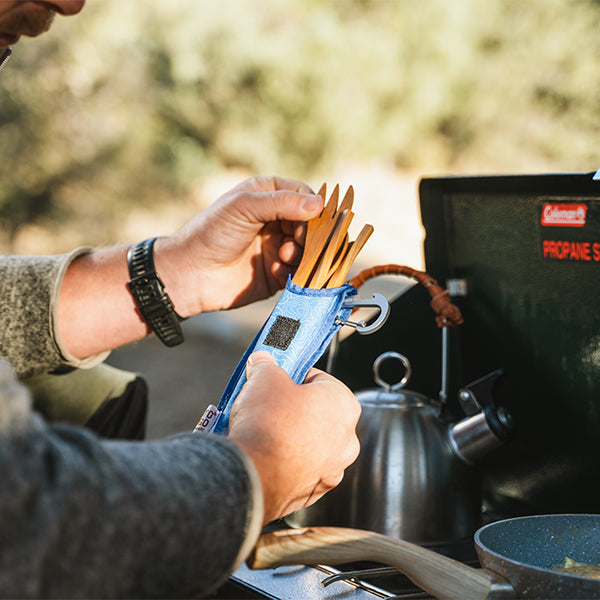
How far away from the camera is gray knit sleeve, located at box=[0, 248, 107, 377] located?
120 cm

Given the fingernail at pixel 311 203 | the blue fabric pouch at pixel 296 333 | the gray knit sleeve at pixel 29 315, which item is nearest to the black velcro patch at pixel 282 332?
the blue fabric pouch at pixel 296 333

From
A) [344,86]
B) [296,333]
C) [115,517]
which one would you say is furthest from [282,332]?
[344,86]

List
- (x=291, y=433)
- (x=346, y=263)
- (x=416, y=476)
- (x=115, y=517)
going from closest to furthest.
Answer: (x=115, y=517), (x=291, y=433), (x=346, y=263), (x=416, y=476)

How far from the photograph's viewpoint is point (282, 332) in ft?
3.06

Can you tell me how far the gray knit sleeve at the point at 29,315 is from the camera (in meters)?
1.20

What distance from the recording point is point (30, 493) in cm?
47

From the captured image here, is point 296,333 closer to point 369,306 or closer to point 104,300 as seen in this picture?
point 369,306

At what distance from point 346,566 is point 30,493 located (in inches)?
25.6

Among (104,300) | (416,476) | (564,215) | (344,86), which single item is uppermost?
(344,86)

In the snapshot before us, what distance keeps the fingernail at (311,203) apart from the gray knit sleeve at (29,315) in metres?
0.47

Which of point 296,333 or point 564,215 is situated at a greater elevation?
point 564,215

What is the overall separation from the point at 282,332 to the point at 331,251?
14 centimetres

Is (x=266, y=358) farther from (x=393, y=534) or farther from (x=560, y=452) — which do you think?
(x=560, y=452)

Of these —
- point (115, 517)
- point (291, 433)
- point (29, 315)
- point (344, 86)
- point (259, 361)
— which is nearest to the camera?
point (115, 517)
